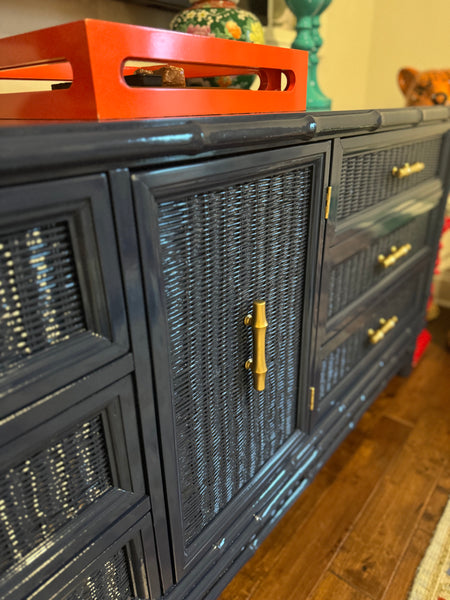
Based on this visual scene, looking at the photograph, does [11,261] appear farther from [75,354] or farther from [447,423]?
[447,423]

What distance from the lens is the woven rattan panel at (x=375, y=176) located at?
81 cm

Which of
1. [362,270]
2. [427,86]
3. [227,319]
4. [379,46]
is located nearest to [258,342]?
[227,319]

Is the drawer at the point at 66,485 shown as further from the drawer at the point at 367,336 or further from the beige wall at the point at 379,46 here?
the beige wall at the point at 379,46

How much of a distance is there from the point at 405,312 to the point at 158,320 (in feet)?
3.54

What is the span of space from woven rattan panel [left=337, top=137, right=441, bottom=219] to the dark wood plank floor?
2.38 feet

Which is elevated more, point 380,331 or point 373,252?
point 373,252

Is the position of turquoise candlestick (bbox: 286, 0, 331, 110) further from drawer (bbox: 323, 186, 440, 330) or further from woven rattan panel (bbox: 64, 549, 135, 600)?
woven rattan panel (bbox: 64, 549, 135, 600)

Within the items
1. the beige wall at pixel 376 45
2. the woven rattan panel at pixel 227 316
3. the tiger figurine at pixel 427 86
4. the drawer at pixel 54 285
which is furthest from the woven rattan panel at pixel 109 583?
the beige wall at pixel 376 45

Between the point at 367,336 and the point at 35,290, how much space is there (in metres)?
0.93

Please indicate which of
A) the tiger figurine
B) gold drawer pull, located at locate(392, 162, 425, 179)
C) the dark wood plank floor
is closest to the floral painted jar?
gold drawer pull, located at locate(392, 162, 425, 179)

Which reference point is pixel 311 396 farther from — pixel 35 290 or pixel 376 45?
pixel 376 45

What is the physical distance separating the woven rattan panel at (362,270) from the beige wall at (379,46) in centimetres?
71

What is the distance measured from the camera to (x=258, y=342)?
623 millimetres

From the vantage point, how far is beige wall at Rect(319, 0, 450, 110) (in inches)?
63.3
